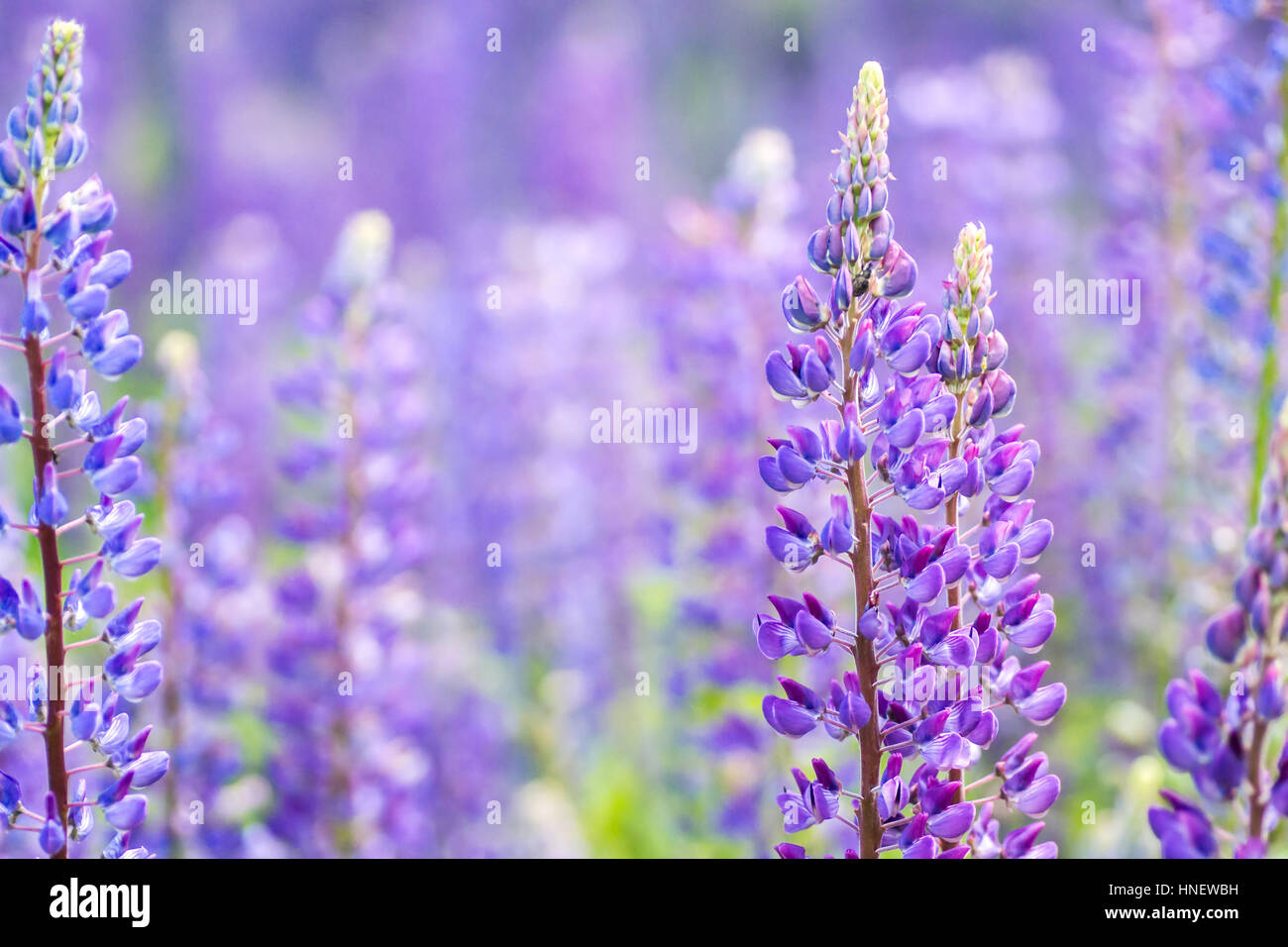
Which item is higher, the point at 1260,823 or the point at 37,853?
the point at 1260,823

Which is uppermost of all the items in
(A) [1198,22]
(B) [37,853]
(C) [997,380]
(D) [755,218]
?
(A) [1198,22]

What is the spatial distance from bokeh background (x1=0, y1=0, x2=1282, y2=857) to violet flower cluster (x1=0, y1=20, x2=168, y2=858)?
123 centimetres

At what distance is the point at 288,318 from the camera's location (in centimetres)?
841

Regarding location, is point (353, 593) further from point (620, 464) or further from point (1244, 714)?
point (1244, 714)

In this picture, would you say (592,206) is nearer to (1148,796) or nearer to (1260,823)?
(1148,796)

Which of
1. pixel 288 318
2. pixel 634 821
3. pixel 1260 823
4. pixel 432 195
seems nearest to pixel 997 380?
pixel 1260 823

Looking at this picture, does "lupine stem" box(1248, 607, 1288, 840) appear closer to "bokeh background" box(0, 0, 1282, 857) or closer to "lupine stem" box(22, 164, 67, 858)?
"bokeh background" box(0, 0, 1282, 857)

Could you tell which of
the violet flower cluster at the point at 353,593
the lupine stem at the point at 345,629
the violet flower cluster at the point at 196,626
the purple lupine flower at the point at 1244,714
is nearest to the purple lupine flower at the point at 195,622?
the violet flower cluster at the point at 196,626

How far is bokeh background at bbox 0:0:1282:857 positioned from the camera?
137 inches

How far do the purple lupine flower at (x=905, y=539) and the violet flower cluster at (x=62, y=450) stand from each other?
3.24 ft

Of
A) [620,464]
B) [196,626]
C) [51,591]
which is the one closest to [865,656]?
[51,591]

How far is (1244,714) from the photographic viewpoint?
159cm

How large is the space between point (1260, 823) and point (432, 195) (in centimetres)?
890

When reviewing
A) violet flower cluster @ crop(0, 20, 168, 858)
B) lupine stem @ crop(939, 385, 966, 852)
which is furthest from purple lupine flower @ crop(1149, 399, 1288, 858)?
violet flower cluster @ crop(0, 20, 168, 858)
